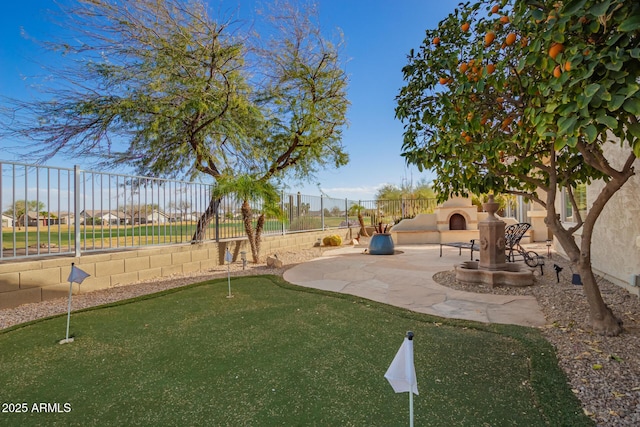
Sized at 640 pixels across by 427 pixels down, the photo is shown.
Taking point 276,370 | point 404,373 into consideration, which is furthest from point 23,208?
point 404,373

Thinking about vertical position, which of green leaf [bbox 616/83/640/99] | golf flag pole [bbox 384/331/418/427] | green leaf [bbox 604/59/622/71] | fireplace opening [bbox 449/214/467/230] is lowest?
→ golf flag pole [bbox 384/331/418/427]

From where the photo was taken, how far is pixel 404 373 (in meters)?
1.45

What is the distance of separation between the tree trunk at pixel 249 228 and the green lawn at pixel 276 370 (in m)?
4.07

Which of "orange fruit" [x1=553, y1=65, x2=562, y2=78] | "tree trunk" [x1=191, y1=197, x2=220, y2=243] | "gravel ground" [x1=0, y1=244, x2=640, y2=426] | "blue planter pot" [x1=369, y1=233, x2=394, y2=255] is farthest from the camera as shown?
"blue planter pot" [x1=369, y1=233, x2=394, y2=255]

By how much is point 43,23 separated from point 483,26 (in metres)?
8.61

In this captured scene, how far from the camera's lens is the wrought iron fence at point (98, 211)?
4746 mm

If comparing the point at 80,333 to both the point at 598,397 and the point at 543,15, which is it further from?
the point at 543,15

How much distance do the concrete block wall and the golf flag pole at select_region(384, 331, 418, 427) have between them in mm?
5566

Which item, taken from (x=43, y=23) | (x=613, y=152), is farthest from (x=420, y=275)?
(x=43, y=23)

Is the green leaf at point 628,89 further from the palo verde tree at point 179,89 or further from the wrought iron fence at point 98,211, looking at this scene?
the palo verde tree at point 179,89

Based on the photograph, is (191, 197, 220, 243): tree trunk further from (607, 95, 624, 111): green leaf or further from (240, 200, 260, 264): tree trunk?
(607, 95, 624, 111): green leaf

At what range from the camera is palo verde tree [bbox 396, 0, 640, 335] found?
170cm

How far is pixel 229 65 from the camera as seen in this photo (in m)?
7.72

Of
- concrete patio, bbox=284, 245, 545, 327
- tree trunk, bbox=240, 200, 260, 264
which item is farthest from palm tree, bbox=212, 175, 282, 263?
concrete patio, bbox=284, 245, 545, 327
